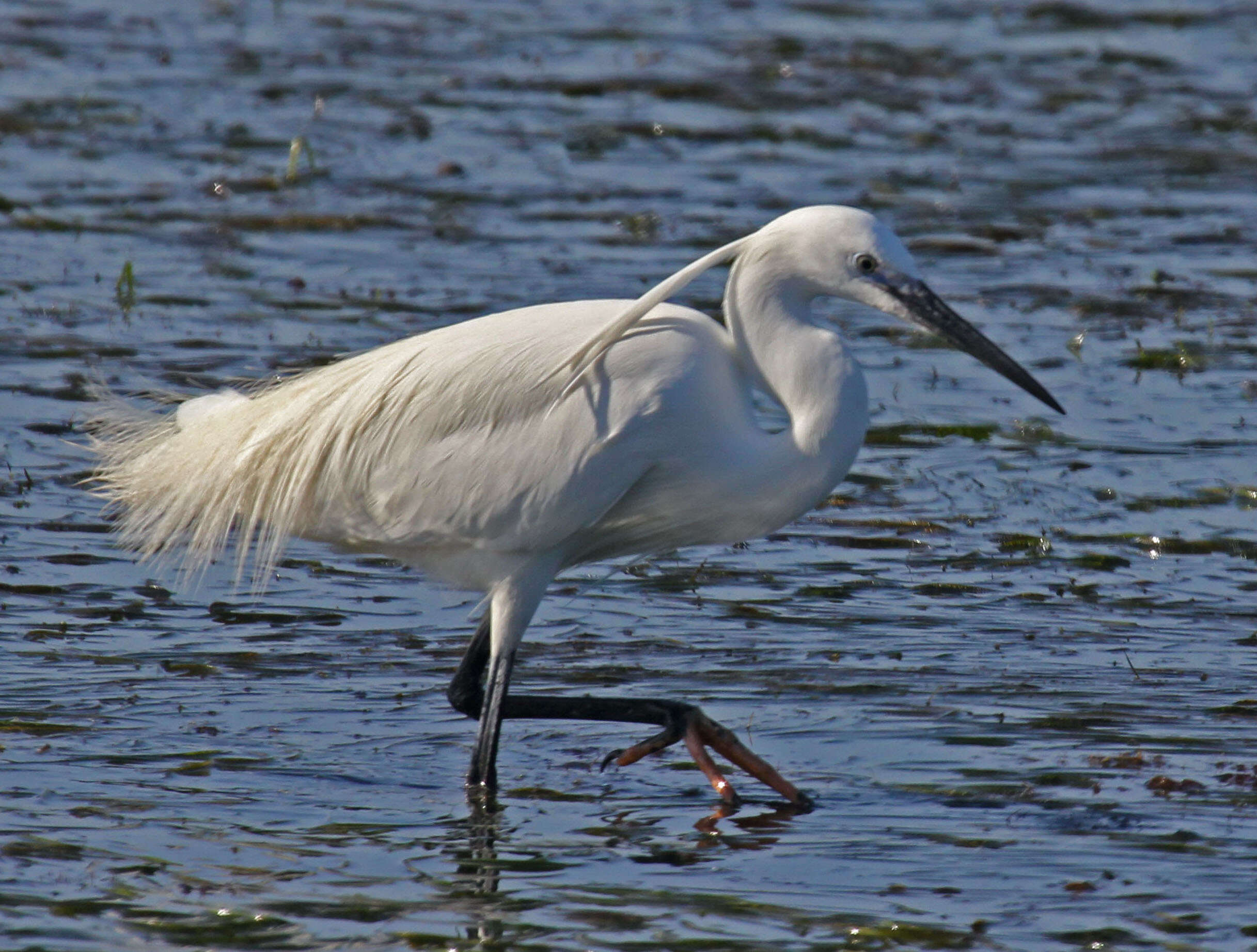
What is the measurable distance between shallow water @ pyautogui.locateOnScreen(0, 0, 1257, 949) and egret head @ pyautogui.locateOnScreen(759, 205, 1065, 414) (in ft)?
4.15

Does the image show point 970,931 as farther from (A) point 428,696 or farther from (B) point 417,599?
(B) point 417,599

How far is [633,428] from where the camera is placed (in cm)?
→ 534

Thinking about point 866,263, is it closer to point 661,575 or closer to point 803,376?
point 803,376

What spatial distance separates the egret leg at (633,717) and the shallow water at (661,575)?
10 centimetres

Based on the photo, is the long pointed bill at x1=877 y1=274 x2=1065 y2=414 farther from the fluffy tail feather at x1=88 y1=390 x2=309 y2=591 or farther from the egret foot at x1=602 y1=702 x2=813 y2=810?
the fluffy tail feather at x1=88 y1=390 x2=309 y2=591

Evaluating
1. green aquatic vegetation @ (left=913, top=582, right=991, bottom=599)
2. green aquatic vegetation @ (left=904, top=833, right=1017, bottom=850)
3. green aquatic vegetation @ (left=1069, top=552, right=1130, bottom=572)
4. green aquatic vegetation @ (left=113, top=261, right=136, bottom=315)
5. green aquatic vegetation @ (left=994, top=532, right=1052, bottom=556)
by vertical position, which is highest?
green aquatic vegetation @ (left=113, top=261, right=136, bottom=315)

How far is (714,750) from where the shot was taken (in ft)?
18.5

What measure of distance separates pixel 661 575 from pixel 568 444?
6.77ft

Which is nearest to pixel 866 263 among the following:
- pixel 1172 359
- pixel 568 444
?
pixel 568 444

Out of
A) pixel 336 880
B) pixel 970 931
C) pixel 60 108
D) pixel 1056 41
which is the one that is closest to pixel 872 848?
pixel 970 931

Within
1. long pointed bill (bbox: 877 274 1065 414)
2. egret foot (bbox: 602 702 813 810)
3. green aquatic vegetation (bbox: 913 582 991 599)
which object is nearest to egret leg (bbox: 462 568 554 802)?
egret foot (bbox: 602 702 813 810)

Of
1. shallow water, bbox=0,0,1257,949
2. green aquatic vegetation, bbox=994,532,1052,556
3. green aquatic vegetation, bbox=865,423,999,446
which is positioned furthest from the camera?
green aquatic vegetation, bbox=865,423,999,446

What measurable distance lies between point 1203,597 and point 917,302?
7.69ft

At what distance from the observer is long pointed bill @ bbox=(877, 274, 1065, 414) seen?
529 cm
